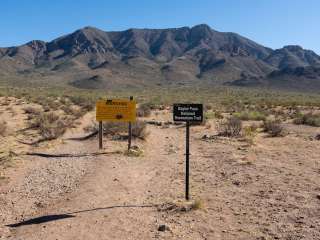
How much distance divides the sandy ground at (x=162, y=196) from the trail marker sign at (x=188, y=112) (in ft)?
5.16

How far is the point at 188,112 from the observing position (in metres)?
9.38

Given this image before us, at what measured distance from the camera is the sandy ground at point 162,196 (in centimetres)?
771

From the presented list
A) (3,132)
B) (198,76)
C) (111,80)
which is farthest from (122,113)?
(198,76)

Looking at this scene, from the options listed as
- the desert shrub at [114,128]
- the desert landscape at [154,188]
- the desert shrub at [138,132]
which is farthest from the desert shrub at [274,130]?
the desert shrub at [114,128]

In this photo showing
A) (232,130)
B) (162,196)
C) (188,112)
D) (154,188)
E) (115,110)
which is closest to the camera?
(188,112)

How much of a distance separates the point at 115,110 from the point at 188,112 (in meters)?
6.38

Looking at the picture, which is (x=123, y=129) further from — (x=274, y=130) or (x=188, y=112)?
(x=188, y=112)

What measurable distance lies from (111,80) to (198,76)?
1807 inches

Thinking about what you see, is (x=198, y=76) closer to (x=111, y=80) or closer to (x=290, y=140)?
(x=111, y=80)

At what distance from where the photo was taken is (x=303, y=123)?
27.0m

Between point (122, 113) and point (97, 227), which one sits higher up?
point (122, 113)

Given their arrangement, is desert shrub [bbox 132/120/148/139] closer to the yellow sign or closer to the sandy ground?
the sandy ground

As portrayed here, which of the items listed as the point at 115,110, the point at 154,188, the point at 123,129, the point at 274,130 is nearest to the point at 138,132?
the point at 123,129

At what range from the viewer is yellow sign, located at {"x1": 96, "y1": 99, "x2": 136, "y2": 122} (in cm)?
1536
